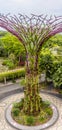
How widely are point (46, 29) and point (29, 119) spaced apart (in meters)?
7.81

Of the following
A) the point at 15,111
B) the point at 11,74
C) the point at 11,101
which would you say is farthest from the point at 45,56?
the point at 15,111

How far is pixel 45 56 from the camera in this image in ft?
71.6

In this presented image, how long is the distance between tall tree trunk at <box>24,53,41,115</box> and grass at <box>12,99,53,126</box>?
52cm

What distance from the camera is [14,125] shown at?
16.0 m

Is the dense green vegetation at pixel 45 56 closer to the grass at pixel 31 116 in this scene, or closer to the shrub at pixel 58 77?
the shrub at pixel 58 77

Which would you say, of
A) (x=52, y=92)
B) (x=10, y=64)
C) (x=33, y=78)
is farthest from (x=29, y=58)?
(x=10, y=64)

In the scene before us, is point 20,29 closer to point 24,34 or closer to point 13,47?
point 24,34

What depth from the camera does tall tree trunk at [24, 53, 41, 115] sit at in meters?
15.9

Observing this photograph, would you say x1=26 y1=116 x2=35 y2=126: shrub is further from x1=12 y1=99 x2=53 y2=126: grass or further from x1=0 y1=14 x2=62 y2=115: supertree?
x1=0 y1=14 x2=62 y2=115: supertree

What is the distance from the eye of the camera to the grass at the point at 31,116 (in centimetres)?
1628

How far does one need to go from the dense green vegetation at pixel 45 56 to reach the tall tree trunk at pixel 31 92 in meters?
4.68

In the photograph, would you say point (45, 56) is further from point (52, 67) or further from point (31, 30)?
point (31, 30)

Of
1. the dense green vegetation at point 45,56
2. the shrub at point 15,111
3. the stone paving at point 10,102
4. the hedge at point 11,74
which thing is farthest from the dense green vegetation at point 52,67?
the shrub at point 15,111

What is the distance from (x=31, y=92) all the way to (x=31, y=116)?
221cm
